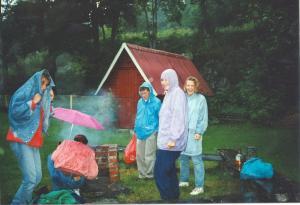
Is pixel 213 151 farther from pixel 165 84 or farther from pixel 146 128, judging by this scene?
pixel 165 84

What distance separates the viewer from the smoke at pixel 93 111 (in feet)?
19.3

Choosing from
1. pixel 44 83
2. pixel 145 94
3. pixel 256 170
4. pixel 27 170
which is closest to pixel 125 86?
pixel 145 94

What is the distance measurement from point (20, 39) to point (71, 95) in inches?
42.5

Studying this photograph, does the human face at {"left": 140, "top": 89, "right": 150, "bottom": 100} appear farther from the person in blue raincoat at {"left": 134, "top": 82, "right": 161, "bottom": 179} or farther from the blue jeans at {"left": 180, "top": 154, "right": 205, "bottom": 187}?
the blue jeans at {"left": 180, "top": 154, "right": 205, "bottom": 187}

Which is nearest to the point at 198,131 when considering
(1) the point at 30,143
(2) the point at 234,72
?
(2) the point at 234,72

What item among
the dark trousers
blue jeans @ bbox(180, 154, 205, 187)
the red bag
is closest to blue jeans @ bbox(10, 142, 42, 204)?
the red bag

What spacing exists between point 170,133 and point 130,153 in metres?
1.00

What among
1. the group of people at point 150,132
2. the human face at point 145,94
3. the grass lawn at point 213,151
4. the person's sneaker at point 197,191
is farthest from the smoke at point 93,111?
the person's sneaker at point 197,191

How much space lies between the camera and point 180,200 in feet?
18.3

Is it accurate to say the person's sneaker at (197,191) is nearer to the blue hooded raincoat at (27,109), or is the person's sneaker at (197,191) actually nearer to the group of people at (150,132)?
the group of people at (150,132)

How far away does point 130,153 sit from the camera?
5.94 meters

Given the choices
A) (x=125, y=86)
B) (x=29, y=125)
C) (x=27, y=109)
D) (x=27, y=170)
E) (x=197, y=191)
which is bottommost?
(x=197, y=191)

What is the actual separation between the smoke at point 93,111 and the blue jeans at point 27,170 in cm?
49

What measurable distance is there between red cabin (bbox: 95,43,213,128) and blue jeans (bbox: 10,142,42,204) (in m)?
1.27
